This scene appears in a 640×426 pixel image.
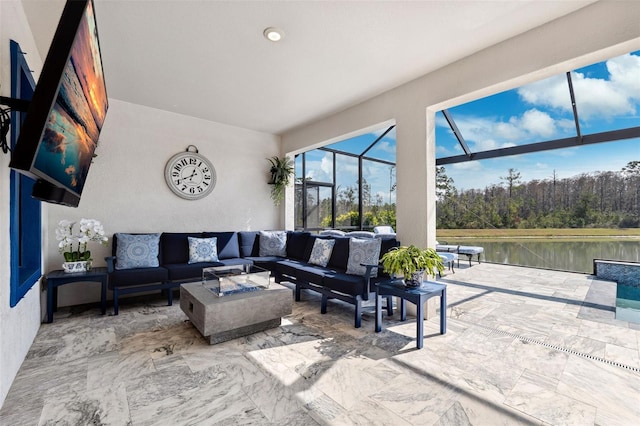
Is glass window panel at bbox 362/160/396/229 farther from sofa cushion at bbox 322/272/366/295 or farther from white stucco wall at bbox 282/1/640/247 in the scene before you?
sofa cushion at bbox 322/272/366/295

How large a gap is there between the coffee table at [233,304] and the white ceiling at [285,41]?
2.39 metres

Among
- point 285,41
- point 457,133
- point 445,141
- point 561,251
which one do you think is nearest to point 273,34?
point 285,41

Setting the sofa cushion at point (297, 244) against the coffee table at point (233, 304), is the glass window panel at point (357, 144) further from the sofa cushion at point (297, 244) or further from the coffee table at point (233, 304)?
the coffee table at point (233, 304)

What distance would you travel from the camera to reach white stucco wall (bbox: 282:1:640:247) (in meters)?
2.37

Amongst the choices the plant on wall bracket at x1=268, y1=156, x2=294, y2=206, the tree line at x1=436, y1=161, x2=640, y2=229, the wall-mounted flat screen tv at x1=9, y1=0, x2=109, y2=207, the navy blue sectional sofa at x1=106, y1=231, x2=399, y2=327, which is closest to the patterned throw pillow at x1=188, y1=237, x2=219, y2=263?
the navy blue sectional sofa at x1=106, y1=231, x2=399, y2=327

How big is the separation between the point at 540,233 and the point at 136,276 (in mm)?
6870

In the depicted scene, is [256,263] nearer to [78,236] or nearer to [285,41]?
[78,236]

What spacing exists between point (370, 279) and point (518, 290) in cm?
285

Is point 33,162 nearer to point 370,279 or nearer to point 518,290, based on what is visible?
point 370,279

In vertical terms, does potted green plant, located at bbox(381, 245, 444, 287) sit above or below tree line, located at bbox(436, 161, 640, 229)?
below

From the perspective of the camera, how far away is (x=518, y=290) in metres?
4.61

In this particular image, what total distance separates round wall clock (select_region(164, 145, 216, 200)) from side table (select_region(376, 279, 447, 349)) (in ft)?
11.6

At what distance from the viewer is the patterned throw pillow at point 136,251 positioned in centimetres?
389

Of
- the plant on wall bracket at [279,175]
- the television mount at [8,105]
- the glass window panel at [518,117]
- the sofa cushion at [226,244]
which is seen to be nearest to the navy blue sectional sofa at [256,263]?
the sofa cushion at [226,244]
